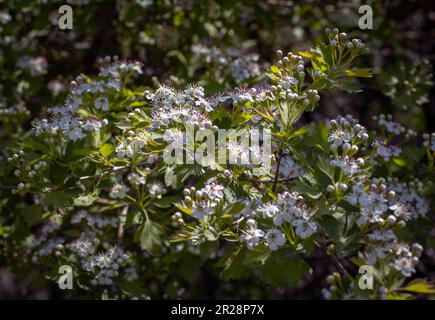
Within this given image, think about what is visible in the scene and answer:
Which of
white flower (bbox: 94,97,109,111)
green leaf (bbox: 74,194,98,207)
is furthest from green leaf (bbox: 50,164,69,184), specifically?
white flower (bbox: 94,97,109,111)

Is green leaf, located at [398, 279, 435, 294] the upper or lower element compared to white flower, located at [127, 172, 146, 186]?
lower

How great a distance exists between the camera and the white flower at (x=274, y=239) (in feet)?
7.65

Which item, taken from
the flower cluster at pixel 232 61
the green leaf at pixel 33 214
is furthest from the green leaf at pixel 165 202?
the flower cluster at pixel 232 61

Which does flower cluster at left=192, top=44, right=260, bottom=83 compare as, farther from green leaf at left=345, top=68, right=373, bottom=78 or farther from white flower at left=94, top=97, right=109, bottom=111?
green leaf at left=345, top=68, right=373, bottom=78

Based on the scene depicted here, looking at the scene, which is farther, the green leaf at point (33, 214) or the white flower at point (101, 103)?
the white flower at point (101, 103)

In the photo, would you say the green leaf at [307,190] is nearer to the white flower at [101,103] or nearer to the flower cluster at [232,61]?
the white flower at [101,103]

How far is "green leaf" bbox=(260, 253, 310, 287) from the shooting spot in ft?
8.25

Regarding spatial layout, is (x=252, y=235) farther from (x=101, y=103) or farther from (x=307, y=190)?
(x=101, y=103)

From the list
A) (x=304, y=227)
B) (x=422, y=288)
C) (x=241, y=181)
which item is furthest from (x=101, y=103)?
(x=422, y=288)

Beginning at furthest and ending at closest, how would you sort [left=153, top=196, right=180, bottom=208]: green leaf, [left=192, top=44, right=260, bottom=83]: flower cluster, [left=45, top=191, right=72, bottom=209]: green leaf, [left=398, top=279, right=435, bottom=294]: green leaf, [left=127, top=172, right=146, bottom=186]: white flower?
[left=192, top=44, right=260, bottom=83]: flower cluster
[left=153, top=196, right=180, bottom=208]: green leaf
[left=127, top=172, right=146, bottom=186]: white flower
[left=45, top=191, right=72, bottom=209]: green leaf
[left=398, top=279, right=435, bottom=294]: green leaf

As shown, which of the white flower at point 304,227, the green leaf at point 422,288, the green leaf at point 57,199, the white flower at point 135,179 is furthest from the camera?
the white flower at point 135,179

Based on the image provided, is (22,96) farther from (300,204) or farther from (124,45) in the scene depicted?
(300,204)

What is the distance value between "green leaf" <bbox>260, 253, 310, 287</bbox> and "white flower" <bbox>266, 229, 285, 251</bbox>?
165mm

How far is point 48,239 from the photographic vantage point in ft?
12.0
